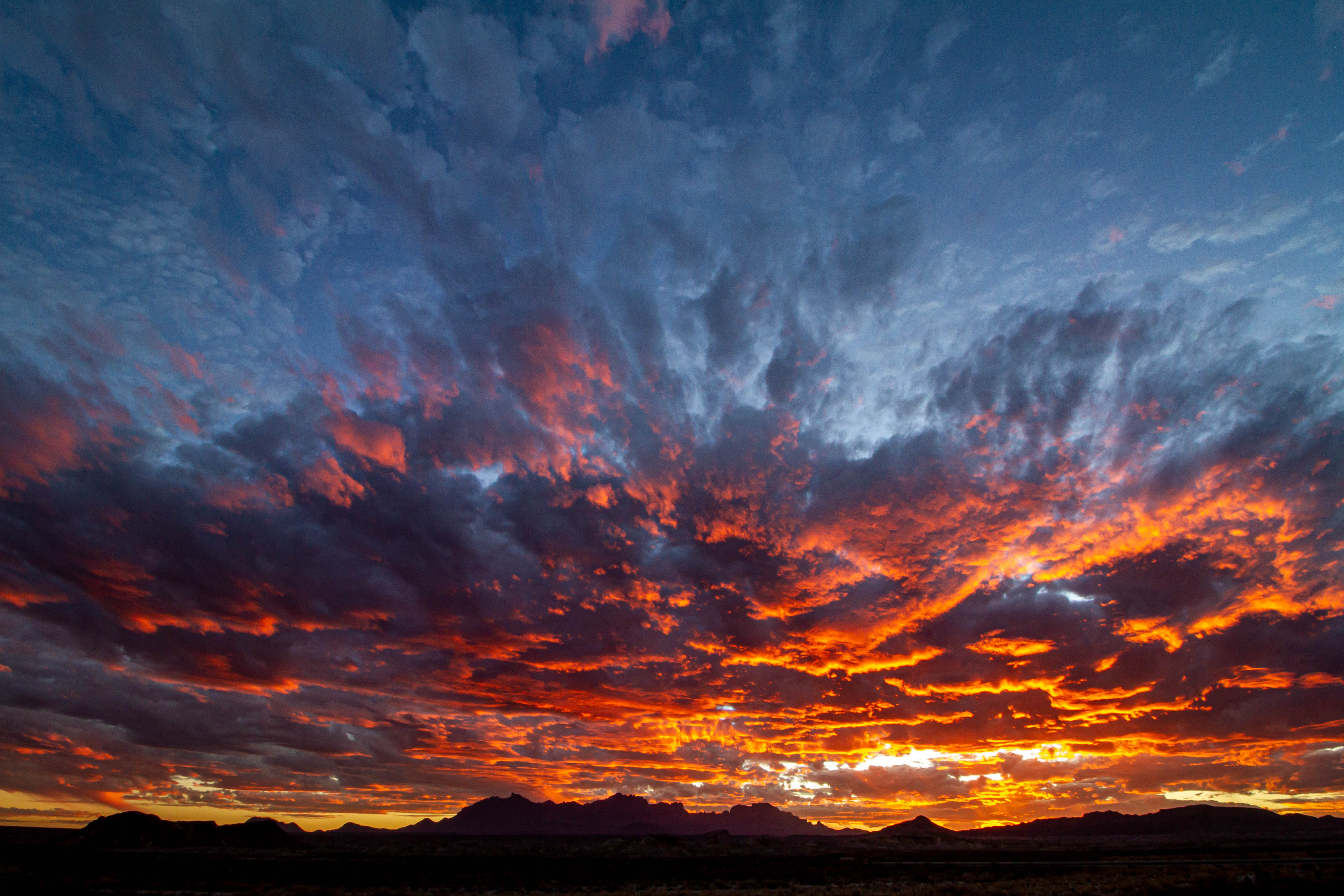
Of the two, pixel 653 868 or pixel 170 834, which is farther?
pixel 170 834

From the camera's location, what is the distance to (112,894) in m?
41.9

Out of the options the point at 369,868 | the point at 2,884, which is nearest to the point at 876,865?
the point at 369,868

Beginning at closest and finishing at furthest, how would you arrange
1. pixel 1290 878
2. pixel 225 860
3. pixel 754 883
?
pixel 1290 878 < pixel 754 883 < pixel 225 860

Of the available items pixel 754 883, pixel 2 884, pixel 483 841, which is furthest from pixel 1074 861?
pixel 483 841

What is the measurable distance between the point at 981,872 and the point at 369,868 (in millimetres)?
67848

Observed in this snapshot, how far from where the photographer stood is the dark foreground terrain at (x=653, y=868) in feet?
141

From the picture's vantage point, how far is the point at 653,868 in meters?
74.1

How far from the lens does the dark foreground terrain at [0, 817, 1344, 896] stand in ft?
141

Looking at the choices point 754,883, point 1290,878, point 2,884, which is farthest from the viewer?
point 754,883

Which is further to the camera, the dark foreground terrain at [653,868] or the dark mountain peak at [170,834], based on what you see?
the dark mountain peak at [170,834]

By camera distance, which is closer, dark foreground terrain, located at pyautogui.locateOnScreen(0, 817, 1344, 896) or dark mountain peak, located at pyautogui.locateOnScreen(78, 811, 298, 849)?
dark foreground terrain, located at pyautogui.locateOnScreen(0, 817, 1344, 896)

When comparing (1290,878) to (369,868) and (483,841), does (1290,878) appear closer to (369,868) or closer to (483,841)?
(369,868)

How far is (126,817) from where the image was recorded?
428 ft

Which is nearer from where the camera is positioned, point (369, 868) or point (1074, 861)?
point (369, 868)
